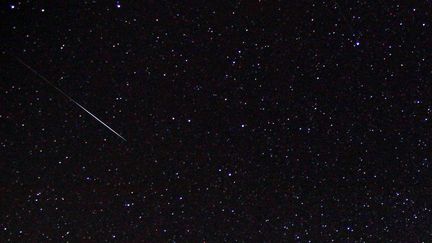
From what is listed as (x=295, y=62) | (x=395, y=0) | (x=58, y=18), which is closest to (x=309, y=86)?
(x=295, y=62)

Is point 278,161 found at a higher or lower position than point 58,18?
lower

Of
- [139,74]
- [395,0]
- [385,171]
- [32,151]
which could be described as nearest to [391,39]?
[395,0]

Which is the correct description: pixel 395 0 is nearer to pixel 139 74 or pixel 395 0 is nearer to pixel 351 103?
pixel 351 103

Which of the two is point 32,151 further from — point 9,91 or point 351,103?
point 351,103

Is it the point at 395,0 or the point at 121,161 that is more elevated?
the point at 395,0

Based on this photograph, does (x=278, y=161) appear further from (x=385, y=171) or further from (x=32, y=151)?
(x=32, y=151)

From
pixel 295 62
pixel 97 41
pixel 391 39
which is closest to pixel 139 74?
pixel 97 41

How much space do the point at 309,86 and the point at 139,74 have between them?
7.4 inches

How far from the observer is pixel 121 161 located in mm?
442

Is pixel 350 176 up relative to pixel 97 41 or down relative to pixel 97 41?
down

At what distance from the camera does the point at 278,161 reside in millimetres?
469

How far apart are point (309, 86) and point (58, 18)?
→ 0.27m

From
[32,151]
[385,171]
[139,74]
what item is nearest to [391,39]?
[385,171]

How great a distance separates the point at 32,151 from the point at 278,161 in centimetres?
26
